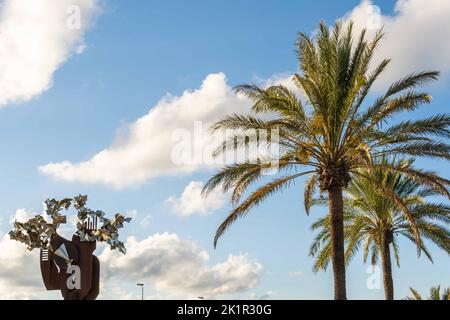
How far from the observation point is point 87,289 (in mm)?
15688

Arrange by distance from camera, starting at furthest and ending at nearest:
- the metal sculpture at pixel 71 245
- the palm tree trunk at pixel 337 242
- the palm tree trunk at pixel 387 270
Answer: the palm tree trunk at pixel 387 270 → the palm tree trunk at pixel 337 242 → the metal sculpture at pixel 71 245

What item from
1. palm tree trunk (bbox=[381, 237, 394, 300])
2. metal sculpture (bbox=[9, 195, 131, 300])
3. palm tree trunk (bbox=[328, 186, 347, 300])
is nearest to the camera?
metal sculpture (bbox=[9, 195, 131, 300])

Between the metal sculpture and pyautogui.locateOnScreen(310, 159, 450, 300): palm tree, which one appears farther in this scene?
pyautogui.locateOnScreen(310, 159, 450, 300): palm tree

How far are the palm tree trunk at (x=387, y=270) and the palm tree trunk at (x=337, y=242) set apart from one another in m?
8.70

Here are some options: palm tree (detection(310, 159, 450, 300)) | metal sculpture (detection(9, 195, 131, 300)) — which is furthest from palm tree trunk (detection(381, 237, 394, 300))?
metal sculpture (detection(9, 195, 131, 300))

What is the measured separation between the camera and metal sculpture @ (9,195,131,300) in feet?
51.6

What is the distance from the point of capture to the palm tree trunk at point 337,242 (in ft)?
62.3

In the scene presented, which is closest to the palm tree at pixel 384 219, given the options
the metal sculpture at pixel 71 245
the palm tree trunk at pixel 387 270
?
the palm tree trunk at pixel 387 270

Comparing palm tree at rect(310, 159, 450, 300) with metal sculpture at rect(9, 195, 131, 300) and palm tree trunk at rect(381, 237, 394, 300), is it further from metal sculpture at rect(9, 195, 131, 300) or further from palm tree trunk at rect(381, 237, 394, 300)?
metal sculpture at rect(9, 195, 131, 300)

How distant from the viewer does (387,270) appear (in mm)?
27172

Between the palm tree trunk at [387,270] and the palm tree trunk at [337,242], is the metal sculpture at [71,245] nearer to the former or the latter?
the palm tree trunk at [337,242]

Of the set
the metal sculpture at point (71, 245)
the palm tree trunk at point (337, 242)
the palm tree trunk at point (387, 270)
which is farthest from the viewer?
the palm tree trunk at point (387, 270)

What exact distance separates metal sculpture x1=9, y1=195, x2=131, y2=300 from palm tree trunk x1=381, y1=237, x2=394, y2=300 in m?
14.3
